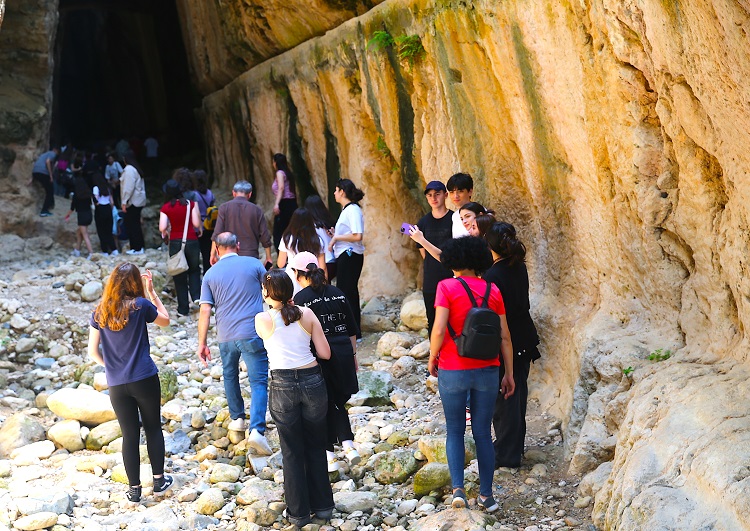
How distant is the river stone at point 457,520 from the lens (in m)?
4.57

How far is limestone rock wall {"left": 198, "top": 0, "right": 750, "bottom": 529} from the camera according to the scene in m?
4.03

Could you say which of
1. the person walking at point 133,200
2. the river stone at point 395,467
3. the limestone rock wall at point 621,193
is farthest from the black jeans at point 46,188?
the river stone at point 395,467

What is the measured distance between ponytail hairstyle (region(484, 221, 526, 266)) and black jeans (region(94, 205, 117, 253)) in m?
8.65

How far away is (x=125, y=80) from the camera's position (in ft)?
96.8

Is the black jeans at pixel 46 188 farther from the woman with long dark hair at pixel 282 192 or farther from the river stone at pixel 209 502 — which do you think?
the river stone at pixel 209 502

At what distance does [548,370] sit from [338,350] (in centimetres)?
194

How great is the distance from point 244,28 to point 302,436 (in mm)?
10052


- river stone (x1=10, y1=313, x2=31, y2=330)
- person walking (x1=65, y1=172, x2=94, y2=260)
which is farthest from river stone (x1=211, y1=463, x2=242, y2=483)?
person walking (x1=65, y1=172, x2=94, y2=260)

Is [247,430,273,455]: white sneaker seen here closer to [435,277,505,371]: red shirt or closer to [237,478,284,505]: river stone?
[237,478,284,505]: river stone

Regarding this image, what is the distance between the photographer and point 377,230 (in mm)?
10500

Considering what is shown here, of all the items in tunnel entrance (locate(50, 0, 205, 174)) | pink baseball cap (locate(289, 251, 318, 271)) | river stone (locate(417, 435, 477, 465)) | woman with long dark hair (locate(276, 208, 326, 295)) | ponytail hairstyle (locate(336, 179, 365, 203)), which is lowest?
river stone (locate(417, 435, 477, 465))

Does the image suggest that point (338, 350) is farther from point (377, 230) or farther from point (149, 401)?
point (377, 230)

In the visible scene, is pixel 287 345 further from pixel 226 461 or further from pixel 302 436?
pixel 226 461

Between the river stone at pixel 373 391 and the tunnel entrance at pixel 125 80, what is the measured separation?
13.0 metres
